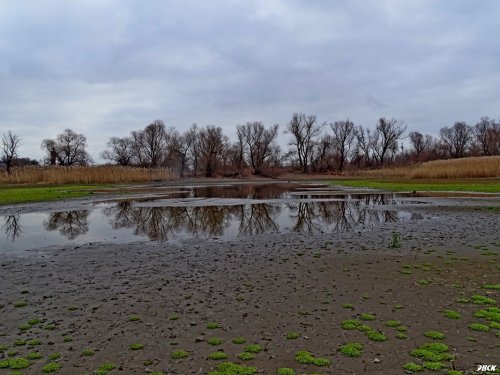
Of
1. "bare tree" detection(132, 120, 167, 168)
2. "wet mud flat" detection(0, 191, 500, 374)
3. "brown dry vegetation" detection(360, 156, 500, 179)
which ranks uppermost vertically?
"bare tree" detection(132, 120, 167, 168)

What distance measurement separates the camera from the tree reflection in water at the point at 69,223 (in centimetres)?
1519

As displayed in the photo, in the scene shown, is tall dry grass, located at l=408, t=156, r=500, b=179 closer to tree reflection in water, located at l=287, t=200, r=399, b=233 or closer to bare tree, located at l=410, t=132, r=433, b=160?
tree reflection in water, located at l=287, t=200, r=399, b=233

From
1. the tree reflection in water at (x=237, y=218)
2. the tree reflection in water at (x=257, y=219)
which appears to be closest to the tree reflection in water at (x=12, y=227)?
the tree reflection in water at (x=237, y=218)

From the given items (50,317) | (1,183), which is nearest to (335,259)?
(50,317)

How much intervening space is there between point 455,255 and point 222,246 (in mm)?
6356

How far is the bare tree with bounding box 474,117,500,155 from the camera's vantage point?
334 feet

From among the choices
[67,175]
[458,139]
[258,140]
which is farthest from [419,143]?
[67,175]

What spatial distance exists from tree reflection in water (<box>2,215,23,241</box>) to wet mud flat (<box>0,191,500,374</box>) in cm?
373

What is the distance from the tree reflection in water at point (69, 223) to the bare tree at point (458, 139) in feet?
387

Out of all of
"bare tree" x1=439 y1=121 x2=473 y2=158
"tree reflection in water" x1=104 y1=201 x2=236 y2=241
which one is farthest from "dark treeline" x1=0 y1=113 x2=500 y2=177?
"tree reflection in water" x1=104 y1=201 x2=236 y2=241

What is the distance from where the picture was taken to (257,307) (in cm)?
669

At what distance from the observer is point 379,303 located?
6.75 m

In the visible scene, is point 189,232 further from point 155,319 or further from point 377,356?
point 377,356

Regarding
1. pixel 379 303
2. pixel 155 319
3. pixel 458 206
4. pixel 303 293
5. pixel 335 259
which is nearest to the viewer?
pixel 155 319
